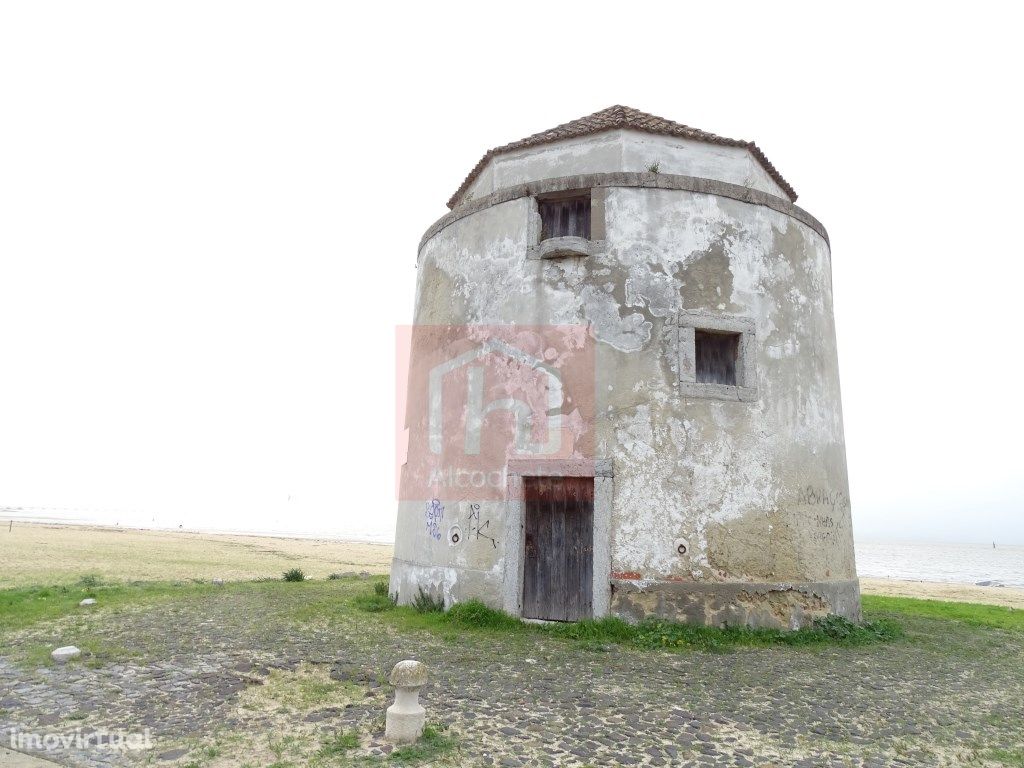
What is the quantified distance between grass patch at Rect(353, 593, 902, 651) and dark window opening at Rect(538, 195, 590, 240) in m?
6.28

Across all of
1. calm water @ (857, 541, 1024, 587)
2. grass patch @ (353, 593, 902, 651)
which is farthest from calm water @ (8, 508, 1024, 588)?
grass patch @ (353, 593, 902, 651)

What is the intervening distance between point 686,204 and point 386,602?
8677 mm

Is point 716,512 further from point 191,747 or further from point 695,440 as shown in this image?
point 191,747

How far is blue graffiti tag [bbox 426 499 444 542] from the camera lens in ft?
37.2

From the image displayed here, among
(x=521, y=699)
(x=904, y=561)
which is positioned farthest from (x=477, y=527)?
(x=904, y=561)

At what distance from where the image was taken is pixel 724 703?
6.49 meters

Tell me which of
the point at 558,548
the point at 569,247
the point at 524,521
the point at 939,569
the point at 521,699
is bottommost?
the point at 939,569

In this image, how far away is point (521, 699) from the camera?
6430 millimetres

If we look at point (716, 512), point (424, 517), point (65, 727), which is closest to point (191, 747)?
point (65, 727)

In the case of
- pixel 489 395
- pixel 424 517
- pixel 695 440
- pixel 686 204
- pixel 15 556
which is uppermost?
pixel 686 204

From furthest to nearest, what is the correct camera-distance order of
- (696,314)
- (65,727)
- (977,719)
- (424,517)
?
(424,517)
(696,314)
(977,719)
(65,727)

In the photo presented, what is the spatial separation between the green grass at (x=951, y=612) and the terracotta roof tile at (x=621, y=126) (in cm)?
947
